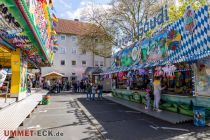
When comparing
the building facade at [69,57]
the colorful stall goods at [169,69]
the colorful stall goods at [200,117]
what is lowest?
the colorful stall goods at [200,117]

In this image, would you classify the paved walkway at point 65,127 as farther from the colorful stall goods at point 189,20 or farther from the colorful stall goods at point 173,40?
the colorful stall goods at point 189,20

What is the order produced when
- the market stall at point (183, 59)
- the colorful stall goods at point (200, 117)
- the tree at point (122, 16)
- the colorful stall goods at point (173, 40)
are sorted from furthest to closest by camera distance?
the tree at point (122, 16) < the colorful stall goods at point (173, 40) < the market stall at point (183, 59) < the colorful stall goods at point (200, 117)

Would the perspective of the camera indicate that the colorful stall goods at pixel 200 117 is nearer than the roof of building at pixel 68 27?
Yes

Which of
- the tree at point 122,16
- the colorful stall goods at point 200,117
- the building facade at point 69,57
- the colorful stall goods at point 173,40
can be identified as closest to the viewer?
the colorful stall goods at point 200,117

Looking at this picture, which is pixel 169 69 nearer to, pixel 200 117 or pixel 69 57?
pixel 200 117

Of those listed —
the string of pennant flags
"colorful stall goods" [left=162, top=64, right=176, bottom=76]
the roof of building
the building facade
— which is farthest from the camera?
the roof of building

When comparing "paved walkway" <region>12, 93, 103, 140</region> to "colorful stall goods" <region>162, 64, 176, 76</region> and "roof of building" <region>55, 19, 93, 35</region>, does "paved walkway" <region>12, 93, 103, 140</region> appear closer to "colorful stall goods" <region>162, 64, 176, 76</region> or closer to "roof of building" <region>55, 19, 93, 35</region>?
"colorful stall goods" <region>162, 64, 176, 76</region>

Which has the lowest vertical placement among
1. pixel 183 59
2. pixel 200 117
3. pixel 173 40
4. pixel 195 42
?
pixel 200 117

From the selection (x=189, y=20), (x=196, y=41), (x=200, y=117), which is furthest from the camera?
(x=189, y=20)

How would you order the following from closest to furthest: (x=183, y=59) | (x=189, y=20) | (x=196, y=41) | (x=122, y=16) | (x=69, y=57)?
(x=183, y=59) → (x=196, y=41) → (x=189, y=20) → (x=122, y=16) → (x=69, y=57)

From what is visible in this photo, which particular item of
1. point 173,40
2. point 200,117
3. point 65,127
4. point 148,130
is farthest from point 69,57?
point 200,117

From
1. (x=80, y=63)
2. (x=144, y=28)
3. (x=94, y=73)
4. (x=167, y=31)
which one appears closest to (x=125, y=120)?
(x=167, y=31)

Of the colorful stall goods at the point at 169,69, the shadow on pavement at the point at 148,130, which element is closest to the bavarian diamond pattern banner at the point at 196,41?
the colorful stall goods at the point at 169,69

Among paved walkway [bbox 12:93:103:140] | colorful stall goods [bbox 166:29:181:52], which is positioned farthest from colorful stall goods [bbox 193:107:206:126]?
paved walkway [bbox 12:93:103:140]
